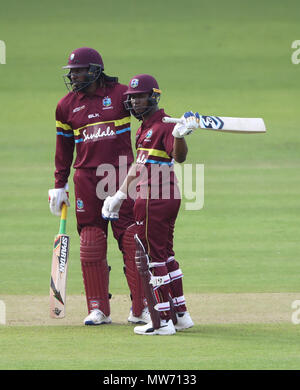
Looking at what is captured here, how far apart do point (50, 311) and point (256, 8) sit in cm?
1954

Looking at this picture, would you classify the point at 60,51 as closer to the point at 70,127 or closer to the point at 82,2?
the point at 82,2

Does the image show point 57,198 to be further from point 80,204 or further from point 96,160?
point 96,160

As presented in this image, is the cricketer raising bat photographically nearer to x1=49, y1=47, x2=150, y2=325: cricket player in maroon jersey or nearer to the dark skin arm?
the dark skin arm

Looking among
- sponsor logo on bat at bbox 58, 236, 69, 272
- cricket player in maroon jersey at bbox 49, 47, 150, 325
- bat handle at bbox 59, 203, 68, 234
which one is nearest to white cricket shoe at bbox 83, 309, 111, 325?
cricket player in maroon jersey at bbox 49, 47, 150, 325

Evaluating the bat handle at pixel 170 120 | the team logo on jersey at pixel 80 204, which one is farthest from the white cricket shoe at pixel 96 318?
the bat handle at pixel 170 120

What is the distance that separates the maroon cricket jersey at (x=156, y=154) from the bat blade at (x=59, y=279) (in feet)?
2.87

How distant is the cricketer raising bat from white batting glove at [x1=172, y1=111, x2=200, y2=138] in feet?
0.44

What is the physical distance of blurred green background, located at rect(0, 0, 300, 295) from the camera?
9.75 m

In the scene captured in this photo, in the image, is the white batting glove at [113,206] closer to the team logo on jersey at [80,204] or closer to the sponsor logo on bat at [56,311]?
the team logo on jersey at [80,204]

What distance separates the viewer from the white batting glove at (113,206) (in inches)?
271

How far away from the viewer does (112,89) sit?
737 centimetres

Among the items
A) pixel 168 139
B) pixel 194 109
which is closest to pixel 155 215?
pixel 168 139

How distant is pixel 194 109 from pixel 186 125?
13.5 metres
